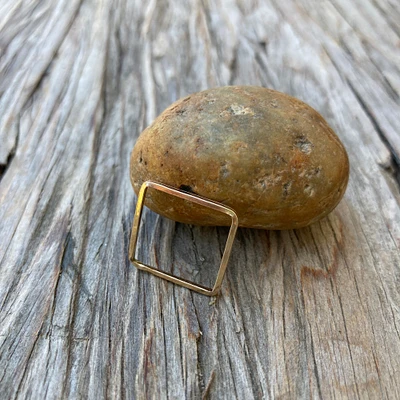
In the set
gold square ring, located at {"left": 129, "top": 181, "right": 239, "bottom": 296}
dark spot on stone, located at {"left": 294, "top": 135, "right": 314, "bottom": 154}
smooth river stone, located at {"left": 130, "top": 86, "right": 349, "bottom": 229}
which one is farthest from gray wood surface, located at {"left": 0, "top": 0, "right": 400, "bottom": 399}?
dark spot on stone, located at {"left": 294, "top": 135, "right": 314, "bottom": 154}

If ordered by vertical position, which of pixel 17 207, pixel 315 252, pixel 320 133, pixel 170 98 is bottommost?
pixel 17 207

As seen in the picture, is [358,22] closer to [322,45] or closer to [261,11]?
[322,45]

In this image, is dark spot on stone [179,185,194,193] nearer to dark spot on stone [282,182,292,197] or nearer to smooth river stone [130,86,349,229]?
smooth river stone [130,86,349,229]

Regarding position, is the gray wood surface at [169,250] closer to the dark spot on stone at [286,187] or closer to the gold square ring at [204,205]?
the gold square ring at [204,205]

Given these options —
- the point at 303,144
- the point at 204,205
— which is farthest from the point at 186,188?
the point at 303,144

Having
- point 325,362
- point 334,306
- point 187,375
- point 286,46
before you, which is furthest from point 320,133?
point 286,46

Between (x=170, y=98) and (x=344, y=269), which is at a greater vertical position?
(x=344, y=269)

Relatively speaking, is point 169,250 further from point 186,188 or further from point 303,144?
point 303,144
